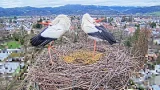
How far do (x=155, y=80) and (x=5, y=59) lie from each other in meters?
12.3

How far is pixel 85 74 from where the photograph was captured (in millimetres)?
4719

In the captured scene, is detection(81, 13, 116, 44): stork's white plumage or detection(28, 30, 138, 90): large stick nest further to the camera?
detection(81, 13, 116, 44): stork's white plumage

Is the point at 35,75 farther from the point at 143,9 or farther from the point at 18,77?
the point at 143,9

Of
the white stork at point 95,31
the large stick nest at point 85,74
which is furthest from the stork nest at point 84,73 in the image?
the white stork at point 95,31

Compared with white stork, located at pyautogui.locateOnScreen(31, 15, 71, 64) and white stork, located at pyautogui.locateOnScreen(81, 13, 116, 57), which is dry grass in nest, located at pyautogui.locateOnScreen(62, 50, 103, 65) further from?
white stork, located at pyautogui.locateOnScreen(31, 15, 71, 64)

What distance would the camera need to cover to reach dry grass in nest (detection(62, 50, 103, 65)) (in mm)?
5400

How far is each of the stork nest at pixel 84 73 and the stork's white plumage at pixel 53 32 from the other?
0.41 metres

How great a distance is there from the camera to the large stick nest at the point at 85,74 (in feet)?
14.9

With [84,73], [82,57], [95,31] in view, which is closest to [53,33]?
[82,57]

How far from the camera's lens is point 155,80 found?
14391mm

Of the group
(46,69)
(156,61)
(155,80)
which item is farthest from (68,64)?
(156,61)

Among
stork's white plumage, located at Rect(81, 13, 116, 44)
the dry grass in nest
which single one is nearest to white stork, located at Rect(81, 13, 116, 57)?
stork's white plumage, located at Rect(81, 13, 116, 44)

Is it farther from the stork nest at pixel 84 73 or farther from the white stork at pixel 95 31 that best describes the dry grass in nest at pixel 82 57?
the white stork at pixel 95 31

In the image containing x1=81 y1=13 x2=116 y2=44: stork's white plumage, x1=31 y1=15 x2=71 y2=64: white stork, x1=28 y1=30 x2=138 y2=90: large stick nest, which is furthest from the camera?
x1=81 y1=13 x2=116 y2=44: stork's white plumage
